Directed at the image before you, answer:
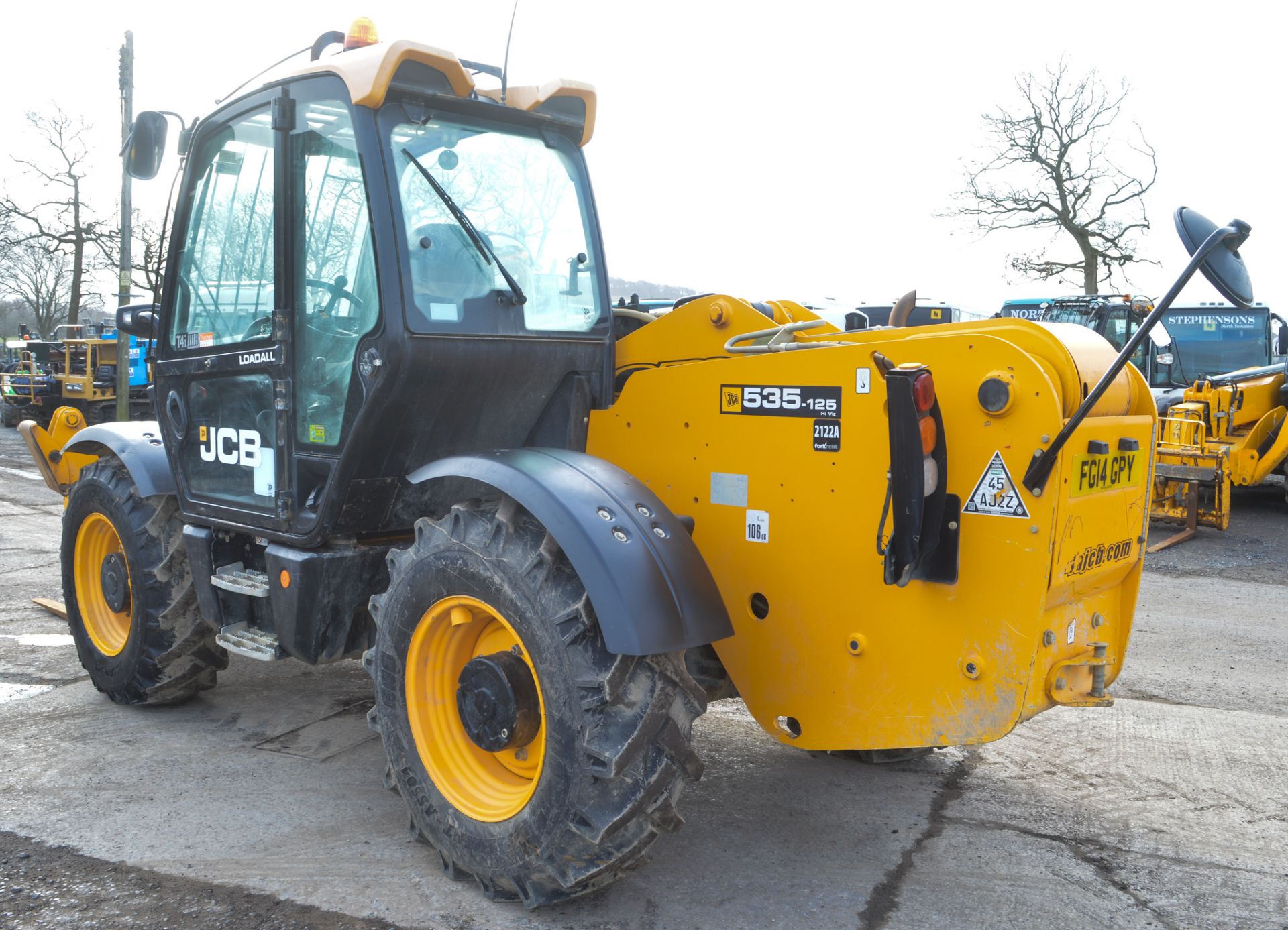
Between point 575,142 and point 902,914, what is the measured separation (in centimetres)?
274

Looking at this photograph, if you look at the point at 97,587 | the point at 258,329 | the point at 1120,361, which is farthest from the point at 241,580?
the point at 1120,361

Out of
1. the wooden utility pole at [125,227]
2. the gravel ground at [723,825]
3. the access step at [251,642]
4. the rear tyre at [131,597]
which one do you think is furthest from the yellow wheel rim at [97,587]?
the wooden utility pole at [125,227]

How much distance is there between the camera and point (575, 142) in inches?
152

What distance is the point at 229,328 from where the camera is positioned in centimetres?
404

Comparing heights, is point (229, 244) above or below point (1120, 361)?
above

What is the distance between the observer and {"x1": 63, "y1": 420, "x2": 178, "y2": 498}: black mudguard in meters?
4.50

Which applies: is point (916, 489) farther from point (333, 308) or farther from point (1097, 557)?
point (333, 308)

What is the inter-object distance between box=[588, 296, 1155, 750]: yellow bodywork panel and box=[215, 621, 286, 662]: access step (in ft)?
4.85

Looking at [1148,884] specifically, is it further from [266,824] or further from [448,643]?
[266,824]

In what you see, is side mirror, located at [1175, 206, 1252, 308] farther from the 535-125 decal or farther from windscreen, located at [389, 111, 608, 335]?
windscreen, located at [389, 111, 608, 335]

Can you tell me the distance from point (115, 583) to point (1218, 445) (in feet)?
33.6

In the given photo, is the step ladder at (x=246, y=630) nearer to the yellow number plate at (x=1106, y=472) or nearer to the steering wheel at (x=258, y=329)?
the steering wheel at (x=258, y=329)

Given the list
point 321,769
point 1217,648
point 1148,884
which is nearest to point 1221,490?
point 1217,648

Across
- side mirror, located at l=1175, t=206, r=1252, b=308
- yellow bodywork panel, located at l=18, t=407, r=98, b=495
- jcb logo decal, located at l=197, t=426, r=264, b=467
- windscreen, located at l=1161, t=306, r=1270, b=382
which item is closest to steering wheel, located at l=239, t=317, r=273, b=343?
jcb logo decal, located at l=197, t=426, r=264, b=467
